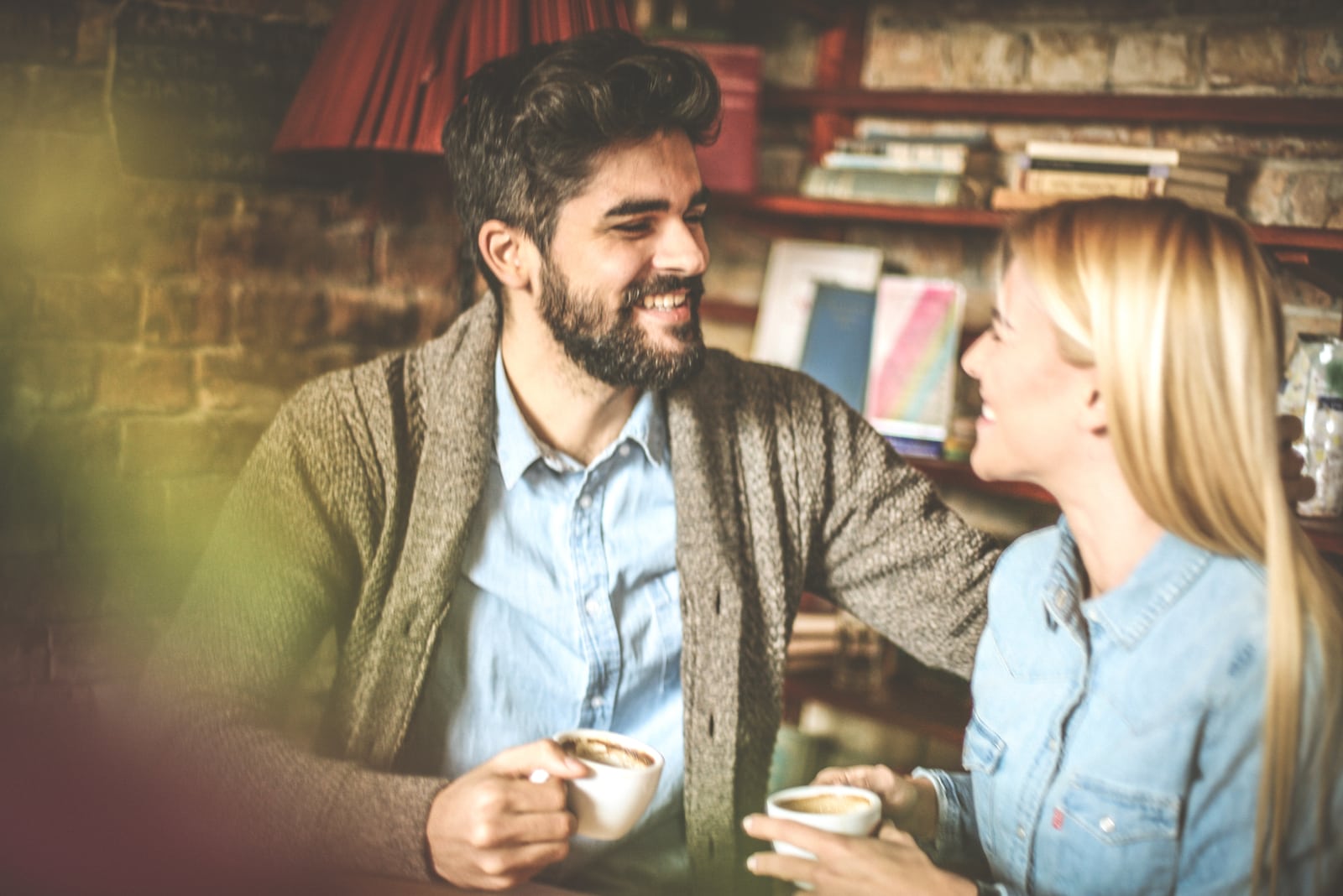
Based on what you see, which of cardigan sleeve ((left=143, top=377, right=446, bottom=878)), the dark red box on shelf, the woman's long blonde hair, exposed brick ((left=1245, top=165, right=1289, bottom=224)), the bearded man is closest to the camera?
the woman's long blonde hair

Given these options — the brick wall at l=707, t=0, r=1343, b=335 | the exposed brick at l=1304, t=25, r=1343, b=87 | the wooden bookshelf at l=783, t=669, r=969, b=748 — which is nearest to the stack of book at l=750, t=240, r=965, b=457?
the brick wall at l=707, t=0, r=1343, b=335

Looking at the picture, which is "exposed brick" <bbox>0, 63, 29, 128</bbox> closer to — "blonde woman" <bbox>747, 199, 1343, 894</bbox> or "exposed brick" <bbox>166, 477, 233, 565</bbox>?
"exposed brick" <bbox>166, 477, 233, 565</bbox>

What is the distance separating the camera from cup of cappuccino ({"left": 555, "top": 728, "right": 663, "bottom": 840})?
975mm

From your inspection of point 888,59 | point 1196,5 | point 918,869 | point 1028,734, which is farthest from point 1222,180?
point 918,869

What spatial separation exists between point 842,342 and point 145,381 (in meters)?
1.28

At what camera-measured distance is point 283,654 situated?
126 cm

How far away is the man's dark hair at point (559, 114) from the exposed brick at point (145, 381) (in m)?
0.61

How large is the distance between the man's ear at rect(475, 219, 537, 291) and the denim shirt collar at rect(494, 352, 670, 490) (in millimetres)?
110

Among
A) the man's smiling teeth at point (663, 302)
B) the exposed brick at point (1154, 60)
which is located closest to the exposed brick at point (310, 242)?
the man's smiling teeth at point (663, 302)

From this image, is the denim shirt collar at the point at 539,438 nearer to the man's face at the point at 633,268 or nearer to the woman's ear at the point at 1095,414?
the man's face at the point at 633,268

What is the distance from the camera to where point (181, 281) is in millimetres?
1767

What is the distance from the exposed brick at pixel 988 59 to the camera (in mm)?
2188

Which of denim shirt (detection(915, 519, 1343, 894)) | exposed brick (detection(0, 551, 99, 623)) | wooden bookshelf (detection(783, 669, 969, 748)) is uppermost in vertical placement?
denim shirt (detection(915, 519, 1343, 894))

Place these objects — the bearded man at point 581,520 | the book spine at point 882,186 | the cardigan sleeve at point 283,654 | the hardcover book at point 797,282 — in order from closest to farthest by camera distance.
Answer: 1. the cardigan sleeve at point 283,654
2. the bearded man at point 581,520
3. the book spine at point 882,186
4. the hardcover book at point 797,282
